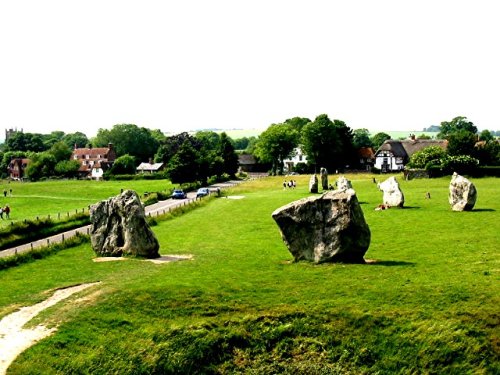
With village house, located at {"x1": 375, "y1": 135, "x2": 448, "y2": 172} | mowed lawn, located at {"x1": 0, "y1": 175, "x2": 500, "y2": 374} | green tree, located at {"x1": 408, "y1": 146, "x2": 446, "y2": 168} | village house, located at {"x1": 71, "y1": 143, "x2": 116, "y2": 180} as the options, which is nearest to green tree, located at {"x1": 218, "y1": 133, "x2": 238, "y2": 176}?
village house, located at {"x1": 375, "y1": 135, "x2": 448, "y2": 172}

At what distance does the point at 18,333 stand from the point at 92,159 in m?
169

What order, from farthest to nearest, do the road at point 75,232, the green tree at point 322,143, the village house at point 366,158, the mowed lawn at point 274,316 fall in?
the village house at point 366,158 → the green tree at point 322,143 → the road at point 75,232 → the mowed lawn at point 274,316

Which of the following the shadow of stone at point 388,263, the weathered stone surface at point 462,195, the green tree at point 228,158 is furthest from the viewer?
the green tree at point 228,158

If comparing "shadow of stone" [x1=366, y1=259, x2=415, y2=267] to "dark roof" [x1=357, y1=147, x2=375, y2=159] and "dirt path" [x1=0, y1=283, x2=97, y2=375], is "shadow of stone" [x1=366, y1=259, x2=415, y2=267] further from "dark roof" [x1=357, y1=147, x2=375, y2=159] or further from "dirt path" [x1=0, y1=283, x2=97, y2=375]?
"dark roof" [x1=357, y1=147, x2=375, y2=159]

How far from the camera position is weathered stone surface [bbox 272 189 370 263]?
1117 inches

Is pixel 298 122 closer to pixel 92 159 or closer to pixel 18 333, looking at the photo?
pixel 92 159

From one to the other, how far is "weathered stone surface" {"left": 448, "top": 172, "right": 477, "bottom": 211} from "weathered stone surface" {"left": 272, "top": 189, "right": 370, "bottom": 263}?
73.1ft

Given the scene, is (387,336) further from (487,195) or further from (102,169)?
(102,169)

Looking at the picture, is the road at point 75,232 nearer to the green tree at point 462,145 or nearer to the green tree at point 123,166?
the green tree at point 462,145

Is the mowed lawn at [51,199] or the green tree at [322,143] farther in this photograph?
the green tree at [322,143]

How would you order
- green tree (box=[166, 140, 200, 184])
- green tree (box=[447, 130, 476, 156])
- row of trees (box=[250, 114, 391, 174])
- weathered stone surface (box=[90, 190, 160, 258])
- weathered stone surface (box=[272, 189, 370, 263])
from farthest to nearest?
row of trees (box=[250, 114, 391, 174]) → green tree (box=[447, 130, 476, 156]) → green tree (box=[166, 140, 200, 184]) → weathered stone surface (box=[90, 190, 160, 258]) → weathered stone surface (box=[272, 189, 370, 263])

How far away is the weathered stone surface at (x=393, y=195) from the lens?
53.3 m

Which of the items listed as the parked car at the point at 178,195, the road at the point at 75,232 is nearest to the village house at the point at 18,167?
the road at the point at 75,232

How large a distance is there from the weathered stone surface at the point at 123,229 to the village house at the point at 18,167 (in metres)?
160
